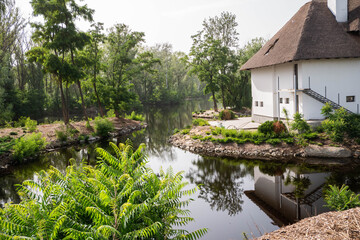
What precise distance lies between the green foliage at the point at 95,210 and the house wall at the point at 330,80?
17024mm

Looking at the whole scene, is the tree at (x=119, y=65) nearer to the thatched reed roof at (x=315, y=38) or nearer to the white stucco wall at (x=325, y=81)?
the thatched reed roof at (x=315, y=38)

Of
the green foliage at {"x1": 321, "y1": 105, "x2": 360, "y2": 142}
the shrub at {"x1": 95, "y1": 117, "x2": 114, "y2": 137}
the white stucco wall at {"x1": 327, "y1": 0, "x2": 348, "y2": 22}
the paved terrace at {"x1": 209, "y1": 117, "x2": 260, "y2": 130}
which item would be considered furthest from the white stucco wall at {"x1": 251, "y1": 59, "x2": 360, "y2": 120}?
the shrub at {"x1": 95, "y1": 117, "x2": 114, "y2": 137}

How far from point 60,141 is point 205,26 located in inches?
1291

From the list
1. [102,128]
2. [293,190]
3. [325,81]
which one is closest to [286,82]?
[325,81]

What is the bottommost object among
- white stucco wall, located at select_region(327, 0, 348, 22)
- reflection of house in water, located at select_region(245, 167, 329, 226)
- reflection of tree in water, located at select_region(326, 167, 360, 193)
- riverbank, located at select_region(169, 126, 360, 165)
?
reflection of house in water, located at select_region(245, 167, 329, 226)

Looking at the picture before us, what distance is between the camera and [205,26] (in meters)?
46.4

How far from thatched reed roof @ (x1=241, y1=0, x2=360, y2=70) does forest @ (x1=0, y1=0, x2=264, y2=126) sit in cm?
1389

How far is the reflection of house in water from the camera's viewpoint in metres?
9.32

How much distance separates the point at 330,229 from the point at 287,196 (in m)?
5.56

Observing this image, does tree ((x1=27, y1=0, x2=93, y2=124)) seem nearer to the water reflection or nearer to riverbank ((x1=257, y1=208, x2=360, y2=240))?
the water reflection

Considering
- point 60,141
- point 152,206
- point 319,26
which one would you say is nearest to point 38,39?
point 60,141

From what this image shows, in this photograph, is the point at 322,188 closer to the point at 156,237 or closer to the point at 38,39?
the point at 156,237

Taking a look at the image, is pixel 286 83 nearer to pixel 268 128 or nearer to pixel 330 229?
pixel 268 128

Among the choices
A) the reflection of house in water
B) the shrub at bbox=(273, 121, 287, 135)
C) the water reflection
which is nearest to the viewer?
the reflection of house in water
